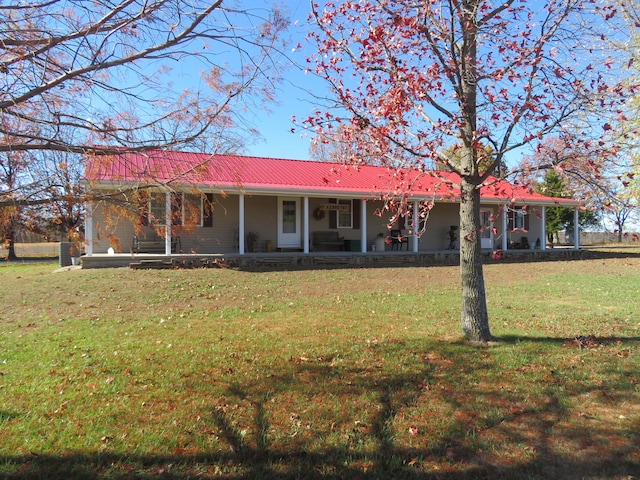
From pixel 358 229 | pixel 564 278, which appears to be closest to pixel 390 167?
pixel 564 278

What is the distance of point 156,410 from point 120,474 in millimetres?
950

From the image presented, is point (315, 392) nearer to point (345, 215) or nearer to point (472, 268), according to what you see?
point (472, 268)

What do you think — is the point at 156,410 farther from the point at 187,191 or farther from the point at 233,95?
the point at 233,95

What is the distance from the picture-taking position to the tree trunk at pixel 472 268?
5.74 meters

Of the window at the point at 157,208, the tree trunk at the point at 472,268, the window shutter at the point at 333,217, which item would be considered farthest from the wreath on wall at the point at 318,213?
the window at the point at 157,208

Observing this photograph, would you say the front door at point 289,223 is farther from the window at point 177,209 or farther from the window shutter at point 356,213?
the window at point 177,209

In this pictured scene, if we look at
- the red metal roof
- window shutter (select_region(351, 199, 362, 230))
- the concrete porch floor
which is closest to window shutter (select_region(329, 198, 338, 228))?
window shutter (select_region(351, 199, 362, 230))

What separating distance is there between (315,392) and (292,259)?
10.7 m

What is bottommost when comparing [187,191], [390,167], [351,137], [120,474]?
[120,474]

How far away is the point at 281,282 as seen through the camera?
11555 millimetres

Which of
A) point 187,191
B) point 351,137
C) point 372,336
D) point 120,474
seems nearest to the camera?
point 120,474

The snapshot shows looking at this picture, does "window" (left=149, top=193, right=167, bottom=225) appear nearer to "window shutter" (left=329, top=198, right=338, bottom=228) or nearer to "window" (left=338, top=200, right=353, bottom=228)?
"window shutter" (left=329, top=198, right=338, bottom=228)

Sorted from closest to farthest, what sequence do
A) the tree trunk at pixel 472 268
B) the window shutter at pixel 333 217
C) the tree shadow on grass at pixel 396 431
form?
the tree shadow on grass at pixel 396 431 → the tree trunk at pixel 472 268 → the window shutter at pixel 333 217

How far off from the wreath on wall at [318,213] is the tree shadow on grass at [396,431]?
503 inches
